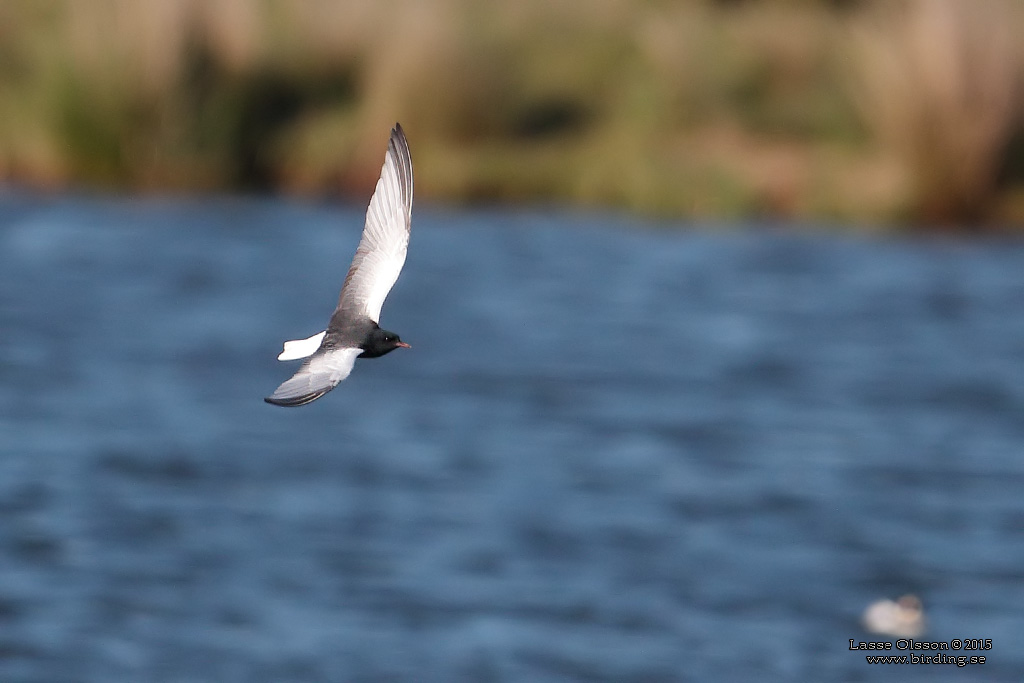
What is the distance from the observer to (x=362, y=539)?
1087 centimetres

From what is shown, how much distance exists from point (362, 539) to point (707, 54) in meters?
10.1

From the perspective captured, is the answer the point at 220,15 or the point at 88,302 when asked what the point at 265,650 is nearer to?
the point at 88,302

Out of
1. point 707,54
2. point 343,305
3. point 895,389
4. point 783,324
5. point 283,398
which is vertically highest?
point 707,54

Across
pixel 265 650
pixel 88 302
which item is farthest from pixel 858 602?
pixel 88 302

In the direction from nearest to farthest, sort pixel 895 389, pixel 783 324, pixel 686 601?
pixel 686 601 → pixel 895 389 → pixel 783 324

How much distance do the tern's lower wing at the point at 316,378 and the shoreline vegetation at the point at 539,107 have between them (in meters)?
12.2

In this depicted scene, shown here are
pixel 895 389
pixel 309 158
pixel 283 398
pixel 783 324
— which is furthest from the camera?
pixel 309 158

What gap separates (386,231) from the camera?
5.74 meters

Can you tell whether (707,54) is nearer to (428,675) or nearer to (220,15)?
(220,15)

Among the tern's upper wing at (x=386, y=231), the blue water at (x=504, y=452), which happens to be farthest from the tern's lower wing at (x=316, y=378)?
the blue water at (x=504, y=452)

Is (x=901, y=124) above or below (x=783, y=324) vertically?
above

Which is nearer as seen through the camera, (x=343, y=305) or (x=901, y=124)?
(x=343, y=305)

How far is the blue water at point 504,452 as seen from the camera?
373 inches

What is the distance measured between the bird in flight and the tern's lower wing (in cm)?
1
